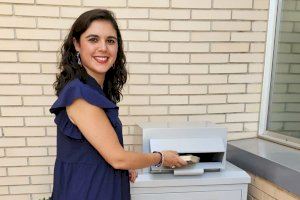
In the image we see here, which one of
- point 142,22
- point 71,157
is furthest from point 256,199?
point 142,22

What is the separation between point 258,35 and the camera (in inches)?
93.1

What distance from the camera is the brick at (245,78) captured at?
2.39m

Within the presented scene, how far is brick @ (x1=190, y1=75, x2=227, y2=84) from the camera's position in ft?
7.68

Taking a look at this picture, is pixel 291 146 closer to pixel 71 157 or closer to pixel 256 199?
pixel 256 199

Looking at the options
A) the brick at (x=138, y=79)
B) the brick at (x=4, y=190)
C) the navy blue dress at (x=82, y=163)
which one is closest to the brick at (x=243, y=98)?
the brick at (x=138, y=79)

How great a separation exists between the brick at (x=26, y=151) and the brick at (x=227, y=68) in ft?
4.73

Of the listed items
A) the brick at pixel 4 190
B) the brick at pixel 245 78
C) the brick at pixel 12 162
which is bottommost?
the brick at pixel 4 190

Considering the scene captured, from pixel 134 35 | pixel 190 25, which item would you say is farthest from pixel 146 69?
pixel 190 25

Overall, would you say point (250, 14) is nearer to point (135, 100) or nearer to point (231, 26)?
point (231, 26)

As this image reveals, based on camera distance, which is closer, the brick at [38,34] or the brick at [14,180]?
the brick at [38,34]

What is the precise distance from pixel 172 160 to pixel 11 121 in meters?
1.28

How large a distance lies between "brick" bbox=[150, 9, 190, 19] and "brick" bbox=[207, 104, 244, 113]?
0.74m

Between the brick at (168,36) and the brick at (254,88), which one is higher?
the brick at (168,36)

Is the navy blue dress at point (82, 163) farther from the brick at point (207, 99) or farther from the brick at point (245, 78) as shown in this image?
the brick at point (245, 78)
